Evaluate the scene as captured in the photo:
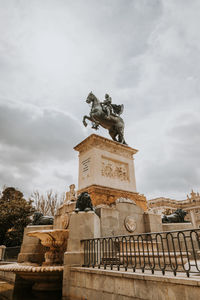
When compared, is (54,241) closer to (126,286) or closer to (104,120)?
(126,286)

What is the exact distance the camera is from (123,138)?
1562cm

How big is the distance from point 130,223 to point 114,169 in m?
4.13

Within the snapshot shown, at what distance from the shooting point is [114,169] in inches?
532

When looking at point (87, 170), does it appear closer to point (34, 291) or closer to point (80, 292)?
point (34, 291)

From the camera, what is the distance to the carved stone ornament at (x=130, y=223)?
9.98m

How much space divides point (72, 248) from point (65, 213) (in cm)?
381

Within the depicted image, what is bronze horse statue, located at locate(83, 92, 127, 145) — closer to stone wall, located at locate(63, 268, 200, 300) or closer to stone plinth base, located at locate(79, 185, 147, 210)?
stone plinth base, located at locate(79, 185, 147, 210)

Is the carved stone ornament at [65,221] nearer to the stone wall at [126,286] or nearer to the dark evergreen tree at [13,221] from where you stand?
the stone wall at [126,286]

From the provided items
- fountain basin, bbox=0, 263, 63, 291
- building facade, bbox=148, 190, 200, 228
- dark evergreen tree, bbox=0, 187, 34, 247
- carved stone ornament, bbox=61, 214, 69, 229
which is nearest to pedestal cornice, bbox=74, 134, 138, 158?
carved stone ornament, bbox=61, 214, 69, 229

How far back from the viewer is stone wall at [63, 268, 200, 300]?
3580 millimetres

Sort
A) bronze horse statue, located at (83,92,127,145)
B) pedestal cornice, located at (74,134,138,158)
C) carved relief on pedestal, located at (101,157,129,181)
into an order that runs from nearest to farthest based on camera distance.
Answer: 1. carved relief on pedestal, located at (101,157,129,181)
2. pedestal cornice, located at (74,134,138,158)
3. bronze horse statue, located at (83,92,127,145)

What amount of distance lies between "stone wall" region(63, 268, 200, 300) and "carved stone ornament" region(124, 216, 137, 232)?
4302 millimetres

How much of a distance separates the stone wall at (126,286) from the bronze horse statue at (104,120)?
34.3 ft

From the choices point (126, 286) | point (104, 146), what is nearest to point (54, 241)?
point (126, 286)
